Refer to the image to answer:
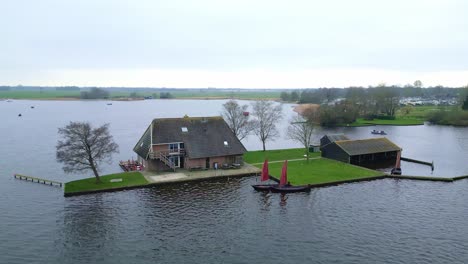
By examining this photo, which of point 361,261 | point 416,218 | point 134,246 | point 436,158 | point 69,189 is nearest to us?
point 361,261

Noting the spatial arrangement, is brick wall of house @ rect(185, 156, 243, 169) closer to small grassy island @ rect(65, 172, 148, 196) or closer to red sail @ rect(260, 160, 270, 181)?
small grassy island @ rect(65, 172, 148, 196)

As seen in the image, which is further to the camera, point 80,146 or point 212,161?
point 212,161

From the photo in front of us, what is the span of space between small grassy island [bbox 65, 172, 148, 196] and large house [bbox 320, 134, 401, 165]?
1259 inches

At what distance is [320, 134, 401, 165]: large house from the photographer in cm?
6078

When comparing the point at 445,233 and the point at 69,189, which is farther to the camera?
the point at 69,189

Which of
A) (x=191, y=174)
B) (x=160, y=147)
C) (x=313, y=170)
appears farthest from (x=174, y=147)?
(x=313, y=170)

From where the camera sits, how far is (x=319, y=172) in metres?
53.9

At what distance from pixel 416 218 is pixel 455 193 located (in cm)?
1234

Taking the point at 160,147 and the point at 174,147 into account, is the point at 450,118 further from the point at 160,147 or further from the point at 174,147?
the point at 160,147

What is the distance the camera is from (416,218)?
3762 cm

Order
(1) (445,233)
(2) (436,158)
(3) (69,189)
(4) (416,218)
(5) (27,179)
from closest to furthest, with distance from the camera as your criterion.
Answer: (1) (445,233) → (4) (416,218) → (3) (69,189) → (5) (27,179) → (2) (436,158)

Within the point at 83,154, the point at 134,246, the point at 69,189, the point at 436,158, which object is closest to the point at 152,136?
the point at 83,154

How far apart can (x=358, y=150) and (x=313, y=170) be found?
11.2 m

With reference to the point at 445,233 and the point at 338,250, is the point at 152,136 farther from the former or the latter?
the point at 445,233
